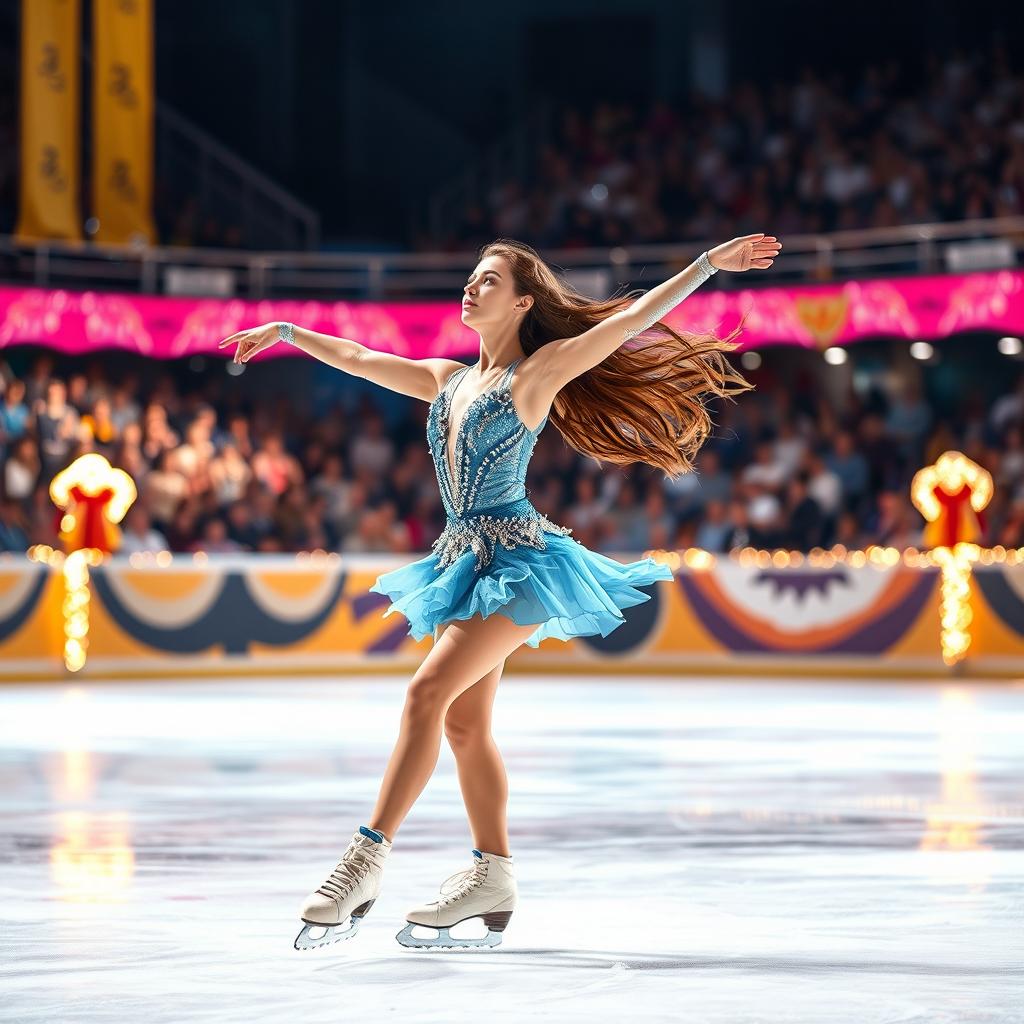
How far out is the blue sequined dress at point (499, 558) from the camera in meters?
4.44

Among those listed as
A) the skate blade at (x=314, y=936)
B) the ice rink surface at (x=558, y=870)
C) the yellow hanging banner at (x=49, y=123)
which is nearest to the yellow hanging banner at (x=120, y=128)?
the yellow hanging banner at (x=49, y=123)

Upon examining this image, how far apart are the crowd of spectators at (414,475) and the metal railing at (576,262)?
113cm

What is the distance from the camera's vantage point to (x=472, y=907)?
14.4 ft

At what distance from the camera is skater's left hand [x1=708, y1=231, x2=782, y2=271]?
14.5ft

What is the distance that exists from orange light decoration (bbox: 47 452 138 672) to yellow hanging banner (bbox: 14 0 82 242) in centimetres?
439

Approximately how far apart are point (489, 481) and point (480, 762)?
69cm

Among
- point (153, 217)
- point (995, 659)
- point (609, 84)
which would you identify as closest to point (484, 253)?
point (995, 659)

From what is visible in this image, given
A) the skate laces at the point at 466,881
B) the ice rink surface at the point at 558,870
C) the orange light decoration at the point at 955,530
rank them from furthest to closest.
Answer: the orange light decoration at the point at 955,530 → the skate laces at the point at 466,881 → the ice rink surface at the point at 558,870

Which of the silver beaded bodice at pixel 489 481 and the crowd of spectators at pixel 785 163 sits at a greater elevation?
the crowd of spectators at pixel 785 163

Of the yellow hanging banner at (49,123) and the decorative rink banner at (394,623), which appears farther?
the yellow hanging banner at (49,123)

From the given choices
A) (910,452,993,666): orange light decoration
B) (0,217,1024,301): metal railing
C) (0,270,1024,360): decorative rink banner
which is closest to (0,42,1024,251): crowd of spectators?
(0,217,1024,301): metal railing

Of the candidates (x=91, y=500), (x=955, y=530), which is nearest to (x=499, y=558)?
(x=91, y=500)

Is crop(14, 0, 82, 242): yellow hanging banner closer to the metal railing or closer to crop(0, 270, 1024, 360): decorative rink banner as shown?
the metal railing

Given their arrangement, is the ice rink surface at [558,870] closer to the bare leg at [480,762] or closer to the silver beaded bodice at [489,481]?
the bare leg at [480,762]
